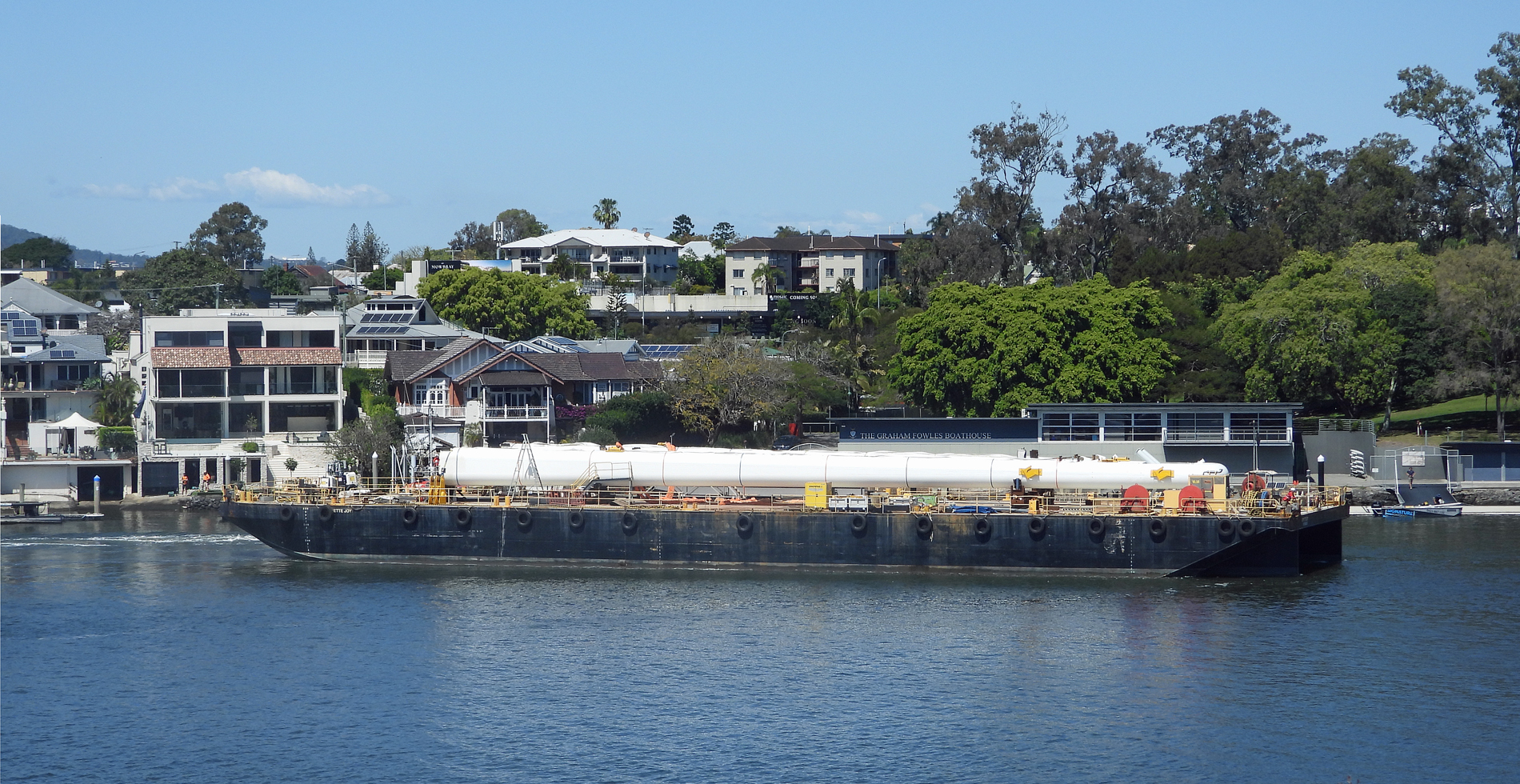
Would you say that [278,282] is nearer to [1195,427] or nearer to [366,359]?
[366,359]

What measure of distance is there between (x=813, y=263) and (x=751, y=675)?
11443 centimetres

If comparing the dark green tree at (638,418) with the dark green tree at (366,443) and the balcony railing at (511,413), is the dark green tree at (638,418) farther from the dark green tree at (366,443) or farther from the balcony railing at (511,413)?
the dark green tree at (366,443)

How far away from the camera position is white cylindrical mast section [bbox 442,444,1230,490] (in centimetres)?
5197

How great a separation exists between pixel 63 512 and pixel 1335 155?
100834mm

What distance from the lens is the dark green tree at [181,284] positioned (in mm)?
119625

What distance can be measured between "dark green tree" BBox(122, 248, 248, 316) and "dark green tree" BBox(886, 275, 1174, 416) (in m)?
67.3

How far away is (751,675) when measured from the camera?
122 feet

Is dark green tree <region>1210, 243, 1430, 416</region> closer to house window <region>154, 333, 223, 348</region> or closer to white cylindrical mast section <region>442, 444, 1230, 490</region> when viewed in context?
white cylindrical mast section <region>442, 444, 1230, 490</region>

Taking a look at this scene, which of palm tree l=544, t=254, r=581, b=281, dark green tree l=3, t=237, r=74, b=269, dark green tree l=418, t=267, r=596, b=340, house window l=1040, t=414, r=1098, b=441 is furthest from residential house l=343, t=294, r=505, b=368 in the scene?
dark green tree l=3, t=237, r=74, b=269

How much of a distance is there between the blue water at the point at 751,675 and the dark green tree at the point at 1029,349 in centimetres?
2328

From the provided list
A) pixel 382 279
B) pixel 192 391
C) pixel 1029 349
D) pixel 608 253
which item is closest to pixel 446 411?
pixel 192 391

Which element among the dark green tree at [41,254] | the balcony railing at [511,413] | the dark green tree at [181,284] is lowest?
the balcony railing at [511,413]

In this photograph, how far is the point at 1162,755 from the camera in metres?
31.3

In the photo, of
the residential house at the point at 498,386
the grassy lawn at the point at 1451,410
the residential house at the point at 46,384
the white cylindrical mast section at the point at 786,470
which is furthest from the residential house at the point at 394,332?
the grassy lawn at the point at 1451,410
